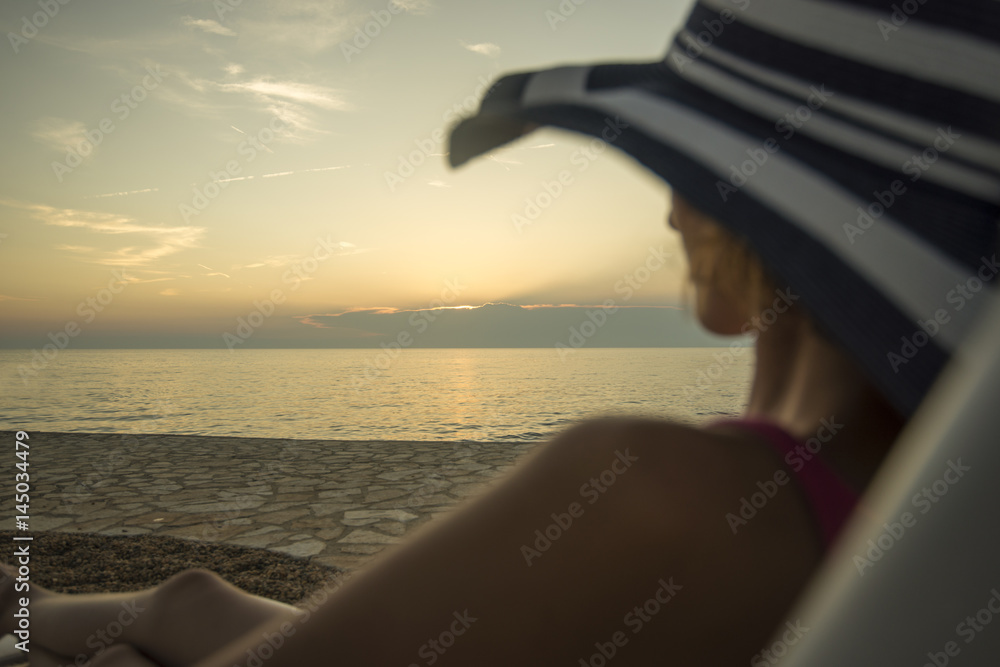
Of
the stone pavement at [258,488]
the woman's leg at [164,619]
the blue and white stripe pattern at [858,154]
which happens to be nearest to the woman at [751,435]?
the blue and white stripe pattern at [858,154]

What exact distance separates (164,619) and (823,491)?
1.96 m

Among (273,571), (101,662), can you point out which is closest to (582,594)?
(101,662)

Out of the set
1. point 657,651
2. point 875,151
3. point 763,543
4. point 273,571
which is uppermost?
point 875,151

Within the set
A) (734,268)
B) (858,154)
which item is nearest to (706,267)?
(734,268)

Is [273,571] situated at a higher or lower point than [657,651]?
lower

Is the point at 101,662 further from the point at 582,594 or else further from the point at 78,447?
the point at 78,447

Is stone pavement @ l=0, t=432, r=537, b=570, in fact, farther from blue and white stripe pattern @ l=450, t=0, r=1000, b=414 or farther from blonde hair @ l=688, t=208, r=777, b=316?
blue and white stripe pattern @ l=450, t=0, r=1000, b=414

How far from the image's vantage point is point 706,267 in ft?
2.19

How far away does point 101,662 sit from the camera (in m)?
1.74

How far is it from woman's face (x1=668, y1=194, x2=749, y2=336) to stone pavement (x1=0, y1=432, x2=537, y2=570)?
348 centimetres

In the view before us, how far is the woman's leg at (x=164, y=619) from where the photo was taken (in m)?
1.72

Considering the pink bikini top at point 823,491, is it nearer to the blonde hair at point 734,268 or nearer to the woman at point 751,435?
the woman at point 751,435

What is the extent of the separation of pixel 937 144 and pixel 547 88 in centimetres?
41

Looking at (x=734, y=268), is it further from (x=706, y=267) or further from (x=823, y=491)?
(x=823, y=491)
